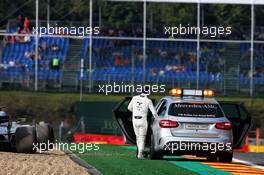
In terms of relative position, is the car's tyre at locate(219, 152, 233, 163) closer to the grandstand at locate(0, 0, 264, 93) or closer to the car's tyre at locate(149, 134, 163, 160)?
the car's tyre at locate(149, 134, 163, 160)

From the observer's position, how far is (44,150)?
25.4 m

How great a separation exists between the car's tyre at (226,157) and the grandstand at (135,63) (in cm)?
2371

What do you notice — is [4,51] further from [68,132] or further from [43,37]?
[68,132]

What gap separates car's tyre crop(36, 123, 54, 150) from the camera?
2467cm

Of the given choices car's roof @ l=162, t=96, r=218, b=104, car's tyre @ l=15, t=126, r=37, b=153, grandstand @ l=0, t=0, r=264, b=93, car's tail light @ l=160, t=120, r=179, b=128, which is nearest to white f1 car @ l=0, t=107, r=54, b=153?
car's tyre @ l=15, t=126, r=37, b=153

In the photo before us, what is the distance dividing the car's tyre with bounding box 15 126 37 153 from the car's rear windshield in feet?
14.2

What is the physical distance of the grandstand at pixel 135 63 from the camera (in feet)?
157

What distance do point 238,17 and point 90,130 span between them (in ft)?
59.9

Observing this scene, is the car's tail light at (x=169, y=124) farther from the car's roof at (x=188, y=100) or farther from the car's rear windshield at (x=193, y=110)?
the car's roof at (x=188, y=100)

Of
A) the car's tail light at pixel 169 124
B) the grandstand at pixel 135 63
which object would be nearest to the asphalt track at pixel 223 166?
the car's tail light at pixel 169 124

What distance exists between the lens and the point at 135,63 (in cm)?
4909

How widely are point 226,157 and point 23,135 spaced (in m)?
5.36

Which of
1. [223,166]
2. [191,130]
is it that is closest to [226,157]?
[223,166]

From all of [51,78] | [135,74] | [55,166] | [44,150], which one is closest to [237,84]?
[135,74]
